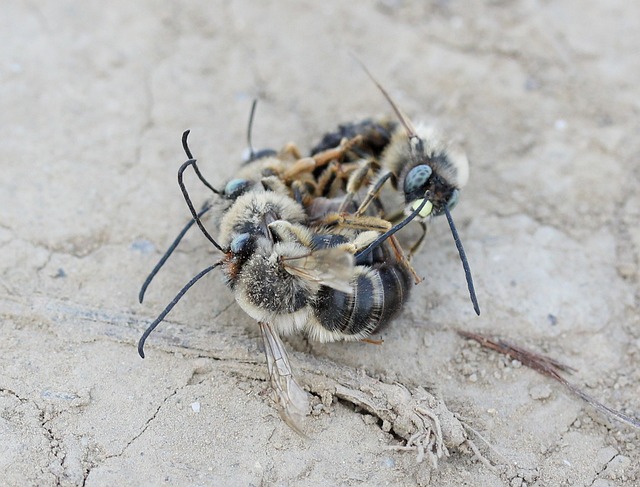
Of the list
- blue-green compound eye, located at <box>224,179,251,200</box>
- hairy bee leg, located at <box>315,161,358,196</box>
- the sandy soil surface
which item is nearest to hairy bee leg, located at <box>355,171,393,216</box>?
hairy bee leg, located at <box>315,161,358,196</box>

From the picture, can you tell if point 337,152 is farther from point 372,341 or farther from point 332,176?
point 372,341

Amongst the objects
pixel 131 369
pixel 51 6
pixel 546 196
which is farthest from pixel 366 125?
pixel 51 6

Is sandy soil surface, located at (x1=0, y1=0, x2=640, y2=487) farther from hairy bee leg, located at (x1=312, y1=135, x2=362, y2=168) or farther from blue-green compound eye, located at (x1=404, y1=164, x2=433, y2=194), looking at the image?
blue-green compound eye, located at (x1=404, y1=164, x2=433, y2=194)

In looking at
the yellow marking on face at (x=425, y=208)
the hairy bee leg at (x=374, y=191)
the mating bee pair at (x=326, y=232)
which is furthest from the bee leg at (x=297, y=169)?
the yellow marking on face at (x=425, y=208)

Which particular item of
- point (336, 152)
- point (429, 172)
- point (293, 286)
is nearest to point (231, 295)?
point (293, 286)

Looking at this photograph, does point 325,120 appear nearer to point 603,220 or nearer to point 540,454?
point 603,220

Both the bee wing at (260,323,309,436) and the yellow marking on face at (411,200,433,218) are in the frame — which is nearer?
the bee wing at (260,323,309,436)
